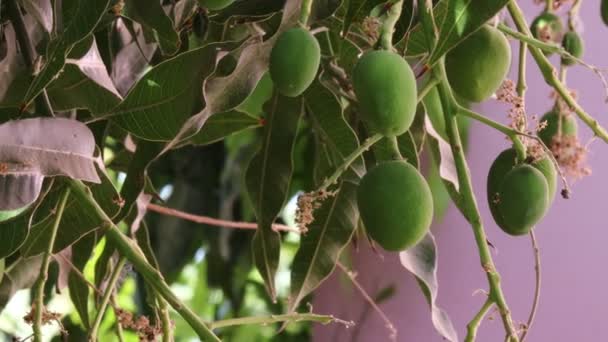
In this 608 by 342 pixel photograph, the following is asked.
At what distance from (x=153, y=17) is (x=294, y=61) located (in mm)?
111

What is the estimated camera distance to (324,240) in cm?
59

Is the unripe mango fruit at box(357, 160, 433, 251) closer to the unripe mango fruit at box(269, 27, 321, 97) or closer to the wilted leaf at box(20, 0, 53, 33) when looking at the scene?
the unripe mango fruit at box(269, 27, 321, 97)

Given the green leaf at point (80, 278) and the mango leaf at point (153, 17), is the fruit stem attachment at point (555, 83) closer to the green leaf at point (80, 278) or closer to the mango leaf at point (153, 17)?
the mango leaf at point (153, 17)

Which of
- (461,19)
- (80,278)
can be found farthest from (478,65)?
(80,278)

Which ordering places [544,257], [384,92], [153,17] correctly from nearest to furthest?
[384,92], [153,17], [544,257]

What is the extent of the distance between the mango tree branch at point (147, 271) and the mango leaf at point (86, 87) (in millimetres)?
57

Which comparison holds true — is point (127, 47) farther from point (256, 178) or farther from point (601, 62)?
point (601, 62)

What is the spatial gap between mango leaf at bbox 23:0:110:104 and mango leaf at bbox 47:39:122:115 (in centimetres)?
4

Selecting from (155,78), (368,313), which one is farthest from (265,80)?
(368,313)

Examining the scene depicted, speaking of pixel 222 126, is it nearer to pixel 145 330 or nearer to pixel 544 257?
pixel 145 330

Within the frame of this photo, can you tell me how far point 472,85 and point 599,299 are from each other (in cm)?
72

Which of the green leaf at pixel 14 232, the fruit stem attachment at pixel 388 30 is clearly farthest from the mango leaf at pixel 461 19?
the green leaf at pixel 14 232

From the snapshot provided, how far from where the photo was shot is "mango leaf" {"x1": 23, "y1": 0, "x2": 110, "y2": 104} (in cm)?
44

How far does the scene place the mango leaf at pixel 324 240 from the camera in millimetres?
578
